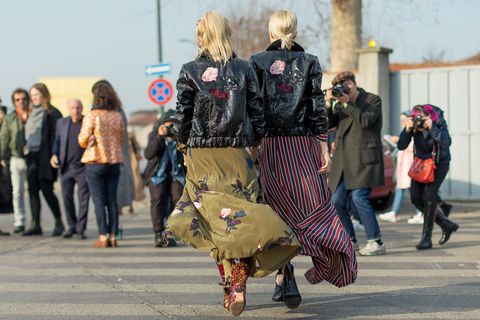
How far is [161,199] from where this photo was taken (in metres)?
11.7

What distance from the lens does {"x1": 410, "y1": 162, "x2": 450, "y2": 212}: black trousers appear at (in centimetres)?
1030

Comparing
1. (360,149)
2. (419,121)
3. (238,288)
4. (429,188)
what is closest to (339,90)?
(360,149)

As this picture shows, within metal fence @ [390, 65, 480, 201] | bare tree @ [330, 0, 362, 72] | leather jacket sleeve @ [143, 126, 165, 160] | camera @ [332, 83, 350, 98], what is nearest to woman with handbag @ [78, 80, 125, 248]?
leather jacket sleeve @ [143, 126, 165, 160]

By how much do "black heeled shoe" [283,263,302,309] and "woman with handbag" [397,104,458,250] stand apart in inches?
147

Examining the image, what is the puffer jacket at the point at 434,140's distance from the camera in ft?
33.7

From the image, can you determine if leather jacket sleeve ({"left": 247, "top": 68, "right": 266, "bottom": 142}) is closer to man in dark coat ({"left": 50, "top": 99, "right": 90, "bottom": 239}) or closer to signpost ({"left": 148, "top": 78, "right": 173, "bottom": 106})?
man in dark coat ({"left": 50, "top": 99, "right": 90, "bottom": 239})

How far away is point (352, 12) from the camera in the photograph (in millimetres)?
20094

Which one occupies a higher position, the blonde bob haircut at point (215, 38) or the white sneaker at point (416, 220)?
the blonde bob haircut at point (215, 38)

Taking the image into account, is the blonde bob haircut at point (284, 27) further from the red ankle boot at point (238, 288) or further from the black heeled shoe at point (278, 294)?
the black heeled shoe at point (278, 294)

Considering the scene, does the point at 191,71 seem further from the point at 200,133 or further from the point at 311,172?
the point at 311,172

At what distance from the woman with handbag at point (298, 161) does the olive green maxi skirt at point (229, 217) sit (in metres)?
0.34

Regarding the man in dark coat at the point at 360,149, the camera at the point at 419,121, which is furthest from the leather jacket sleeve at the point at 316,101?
the camera at the point at 419,121

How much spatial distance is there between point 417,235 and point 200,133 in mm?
6292

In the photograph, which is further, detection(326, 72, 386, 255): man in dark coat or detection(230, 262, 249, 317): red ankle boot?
detection(326, 72, 386, 255): man in dark coat
